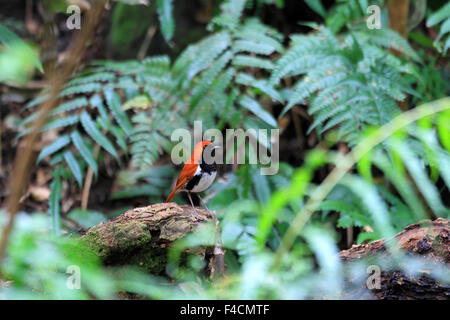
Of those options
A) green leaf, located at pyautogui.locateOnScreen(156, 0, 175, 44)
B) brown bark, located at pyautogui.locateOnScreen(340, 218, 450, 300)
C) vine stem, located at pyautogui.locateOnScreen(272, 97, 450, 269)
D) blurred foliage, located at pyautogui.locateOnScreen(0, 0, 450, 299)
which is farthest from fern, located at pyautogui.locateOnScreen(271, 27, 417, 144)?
vine stem, located at pyautogui.locateOnScreen(272, 97, 450, 269)

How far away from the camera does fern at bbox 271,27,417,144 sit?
2.94 m

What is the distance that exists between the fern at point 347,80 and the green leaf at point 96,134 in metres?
1.33

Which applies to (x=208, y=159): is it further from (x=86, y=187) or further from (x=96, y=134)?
(x=86, y=187)

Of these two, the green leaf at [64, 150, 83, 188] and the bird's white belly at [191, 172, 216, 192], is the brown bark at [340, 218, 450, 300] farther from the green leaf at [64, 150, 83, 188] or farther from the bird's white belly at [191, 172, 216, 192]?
the green leaf at [64, 150, 83, 188]

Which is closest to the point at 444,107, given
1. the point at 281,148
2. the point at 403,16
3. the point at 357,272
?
the point at 357,272

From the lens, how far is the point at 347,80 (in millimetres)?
3113

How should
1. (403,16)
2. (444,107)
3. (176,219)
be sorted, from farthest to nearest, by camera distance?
(403,16) → (176,219) → (444,107)

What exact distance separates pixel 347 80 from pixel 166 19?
5.00 feet

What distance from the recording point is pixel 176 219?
84.7 inches

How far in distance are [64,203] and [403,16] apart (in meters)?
3.43

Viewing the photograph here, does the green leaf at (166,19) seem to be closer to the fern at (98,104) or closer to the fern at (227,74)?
the fern at (227,74)

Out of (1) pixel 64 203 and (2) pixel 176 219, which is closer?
(2) pixel 176 219
